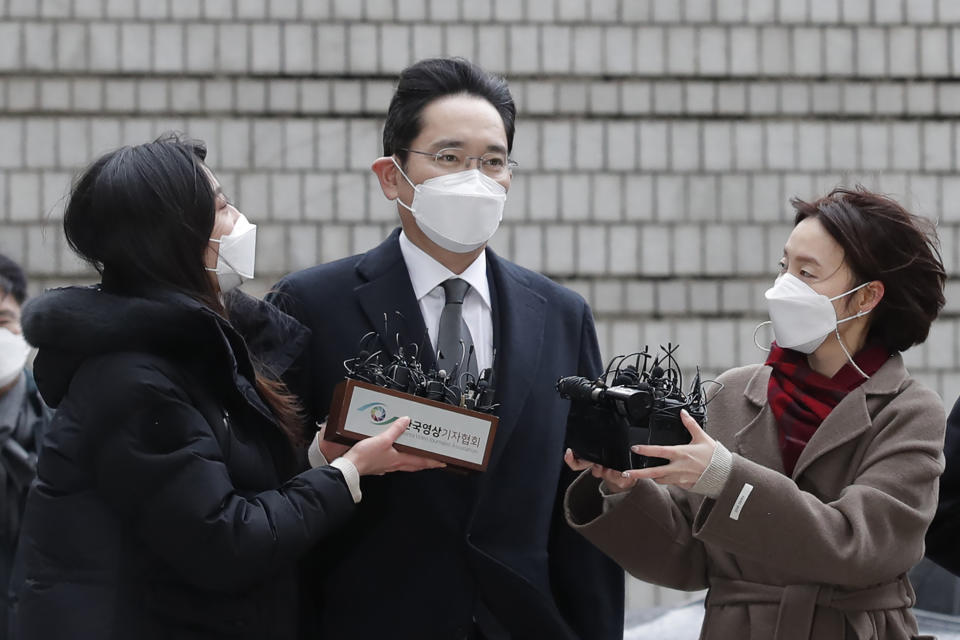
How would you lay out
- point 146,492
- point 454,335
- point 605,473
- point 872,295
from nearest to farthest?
1. point 146,492
2. point 605,473
3. point 872,295
4. point 454,335

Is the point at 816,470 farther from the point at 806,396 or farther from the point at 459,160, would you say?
the point at 459,160

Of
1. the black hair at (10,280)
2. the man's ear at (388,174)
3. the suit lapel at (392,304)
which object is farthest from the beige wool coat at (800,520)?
the black hair at (10,280)

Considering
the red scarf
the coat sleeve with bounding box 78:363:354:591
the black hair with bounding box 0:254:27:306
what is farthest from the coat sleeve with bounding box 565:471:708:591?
the black hair with bounding box 0:254:27:306

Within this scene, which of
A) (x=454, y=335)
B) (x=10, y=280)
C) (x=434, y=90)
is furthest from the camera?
(x=10, y=280)

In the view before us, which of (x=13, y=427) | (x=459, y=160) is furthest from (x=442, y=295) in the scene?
(x=13, y=427)

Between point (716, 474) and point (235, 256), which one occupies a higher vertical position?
point (235, 256)

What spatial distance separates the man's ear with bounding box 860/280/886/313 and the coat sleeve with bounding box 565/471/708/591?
60 cm

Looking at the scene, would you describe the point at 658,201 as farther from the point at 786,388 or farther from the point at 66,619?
the point at 66,619

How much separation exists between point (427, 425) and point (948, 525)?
138cm

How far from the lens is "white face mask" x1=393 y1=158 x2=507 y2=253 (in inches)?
124

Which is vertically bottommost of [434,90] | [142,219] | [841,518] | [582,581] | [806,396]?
[582,581]

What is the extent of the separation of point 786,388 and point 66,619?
5.27 ft

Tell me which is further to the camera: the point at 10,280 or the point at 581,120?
the point at 581,120

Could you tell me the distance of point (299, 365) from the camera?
309 centimetres
